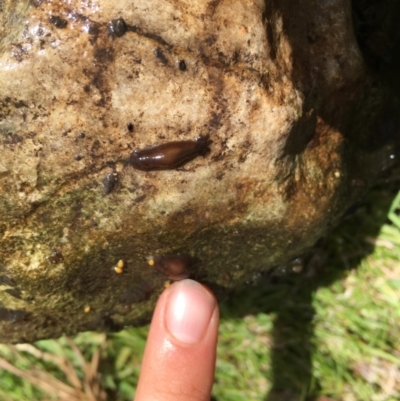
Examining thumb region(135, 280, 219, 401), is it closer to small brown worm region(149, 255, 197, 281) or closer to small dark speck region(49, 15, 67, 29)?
small brown worm region(149, 255, 197, 281)

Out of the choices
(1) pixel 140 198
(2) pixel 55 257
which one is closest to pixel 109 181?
(1) pixel 140 198

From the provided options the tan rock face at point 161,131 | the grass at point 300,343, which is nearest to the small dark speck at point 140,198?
the tan rock face at point 161,131

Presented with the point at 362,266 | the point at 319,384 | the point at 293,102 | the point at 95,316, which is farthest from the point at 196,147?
the point at 319,384

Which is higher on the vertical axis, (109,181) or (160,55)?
(160,55)

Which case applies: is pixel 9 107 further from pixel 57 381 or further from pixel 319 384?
pixel 319 384

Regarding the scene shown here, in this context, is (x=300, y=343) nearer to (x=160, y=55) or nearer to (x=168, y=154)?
(x=168, y=154)

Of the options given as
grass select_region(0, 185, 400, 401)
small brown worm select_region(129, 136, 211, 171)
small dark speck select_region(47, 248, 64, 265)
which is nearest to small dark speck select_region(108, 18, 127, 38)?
small brown worm select_region(129, 136, 211, 171)

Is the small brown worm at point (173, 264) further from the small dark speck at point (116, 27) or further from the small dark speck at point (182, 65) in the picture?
the small dark speck at point (116, 27)
